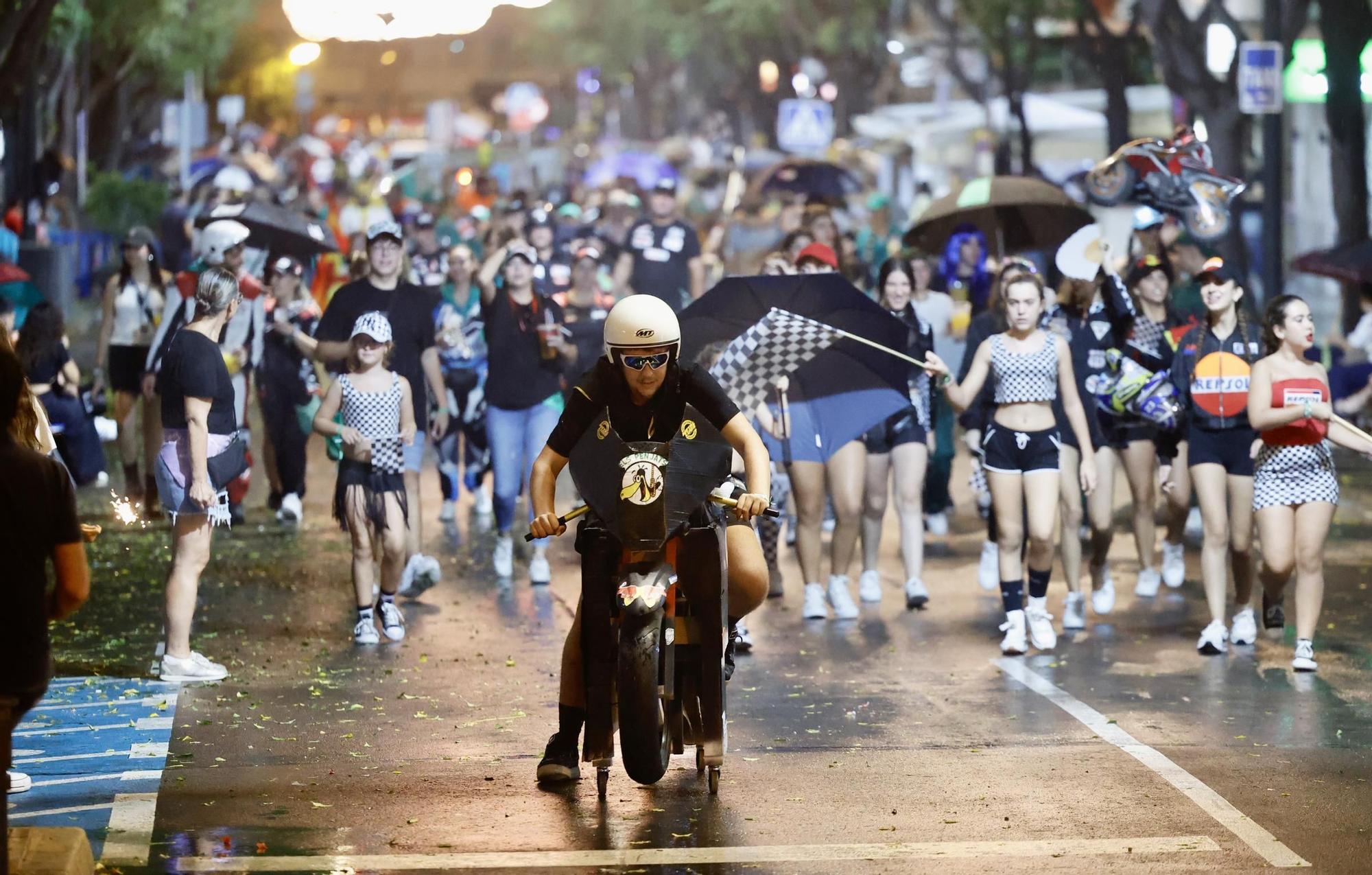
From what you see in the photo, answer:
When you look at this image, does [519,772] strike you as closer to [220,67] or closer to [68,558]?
[68,558]

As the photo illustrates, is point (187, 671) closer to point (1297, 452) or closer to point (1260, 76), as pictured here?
point (1297, 452)

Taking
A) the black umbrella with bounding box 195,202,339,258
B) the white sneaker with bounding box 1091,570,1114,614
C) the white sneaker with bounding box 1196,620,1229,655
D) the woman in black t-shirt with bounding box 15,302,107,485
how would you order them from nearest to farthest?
the white sneaker with bounding box 1196,620,1229,655, the white sneaker with bounding box 1091,570,1114,614, the woman in black t-shirt with bounding box 15,302,107,485, the black umbrella with bounding box 195,202,339,258

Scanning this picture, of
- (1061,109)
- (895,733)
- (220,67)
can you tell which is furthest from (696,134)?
(895,733)

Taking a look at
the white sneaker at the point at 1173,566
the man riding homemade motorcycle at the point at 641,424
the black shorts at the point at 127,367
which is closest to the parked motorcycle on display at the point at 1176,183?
the white sneaker at the point at 1173,566

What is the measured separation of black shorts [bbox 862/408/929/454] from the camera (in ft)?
41.8

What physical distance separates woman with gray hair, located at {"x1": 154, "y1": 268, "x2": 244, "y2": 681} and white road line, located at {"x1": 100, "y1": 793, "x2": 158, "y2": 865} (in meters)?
2.44

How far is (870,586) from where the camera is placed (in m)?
12.9

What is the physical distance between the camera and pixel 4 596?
5816 mm

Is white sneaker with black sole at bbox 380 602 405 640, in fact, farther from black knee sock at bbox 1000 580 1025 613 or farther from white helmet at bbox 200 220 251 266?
white helmet at bbox 200 220 251 266

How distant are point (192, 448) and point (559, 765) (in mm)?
3084

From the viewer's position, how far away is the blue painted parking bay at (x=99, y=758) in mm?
7449

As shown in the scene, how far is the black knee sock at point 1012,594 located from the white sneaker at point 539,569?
3204mm

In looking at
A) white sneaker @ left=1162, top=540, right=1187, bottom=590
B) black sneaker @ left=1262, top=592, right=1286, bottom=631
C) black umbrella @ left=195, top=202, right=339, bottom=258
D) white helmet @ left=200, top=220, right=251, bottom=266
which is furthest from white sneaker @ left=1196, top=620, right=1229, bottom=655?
black umbrella @ left=195, top=202, right=339, bottom=258

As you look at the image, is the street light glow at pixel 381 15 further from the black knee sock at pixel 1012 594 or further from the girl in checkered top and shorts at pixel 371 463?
the black knee sock at pixel 1012 594
